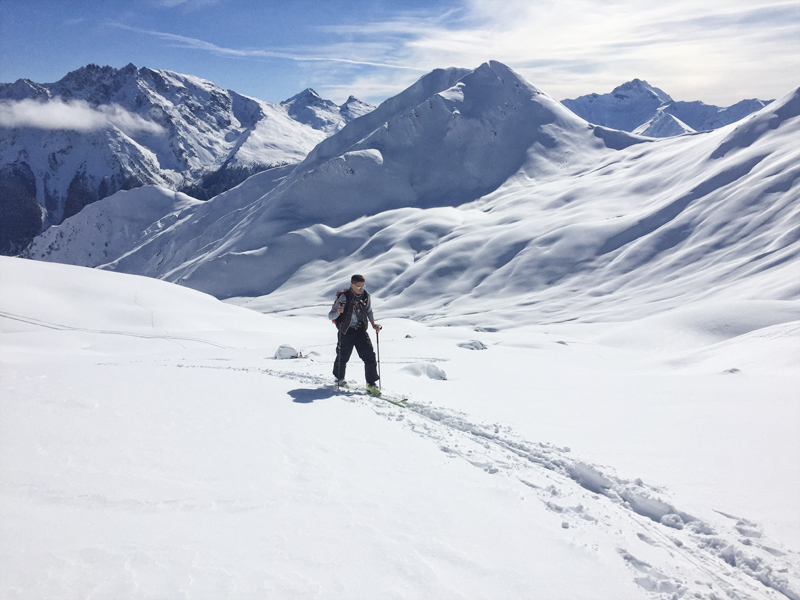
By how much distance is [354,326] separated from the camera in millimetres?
10953

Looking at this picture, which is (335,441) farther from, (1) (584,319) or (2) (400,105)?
(2) (400,105)

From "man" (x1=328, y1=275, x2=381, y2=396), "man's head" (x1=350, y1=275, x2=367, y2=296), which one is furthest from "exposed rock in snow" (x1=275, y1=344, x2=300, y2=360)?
"man's head" (x1=350, y1=275, x2=367, y2=296)

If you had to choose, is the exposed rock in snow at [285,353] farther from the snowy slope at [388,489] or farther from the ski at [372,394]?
the ski at [372,394]

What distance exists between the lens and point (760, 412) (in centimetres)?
874

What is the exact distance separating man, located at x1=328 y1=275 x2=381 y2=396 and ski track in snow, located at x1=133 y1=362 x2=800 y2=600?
3321mm

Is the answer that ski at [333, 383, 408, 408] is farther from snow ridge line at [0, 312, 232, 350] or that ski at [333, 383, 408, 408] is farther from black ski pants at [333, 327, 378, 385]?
snow ridge line at [0, 312, 232, 350]

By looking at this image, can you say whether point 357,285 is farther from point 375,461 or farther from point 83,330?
point 83,330

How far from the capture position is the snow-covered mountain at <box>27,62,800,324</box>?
6391 centimetres

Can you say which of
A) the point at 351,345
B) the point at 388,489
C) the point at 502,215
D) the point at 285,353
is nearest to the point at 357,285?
the point at 351,345

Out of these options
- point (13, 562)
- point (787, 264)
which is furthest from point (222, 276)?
point (13, 562)

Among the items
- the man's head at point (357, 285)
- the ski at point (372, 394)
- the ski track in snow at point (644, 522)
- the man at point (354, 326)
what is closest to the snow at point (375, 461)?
the ski track in snow at point (644, 522)

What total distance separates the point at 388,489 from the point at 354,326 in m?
5.95

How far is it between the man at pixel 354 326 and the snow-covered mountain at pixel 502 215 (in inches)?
1691

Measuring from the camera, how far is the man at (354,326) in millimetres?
10734
